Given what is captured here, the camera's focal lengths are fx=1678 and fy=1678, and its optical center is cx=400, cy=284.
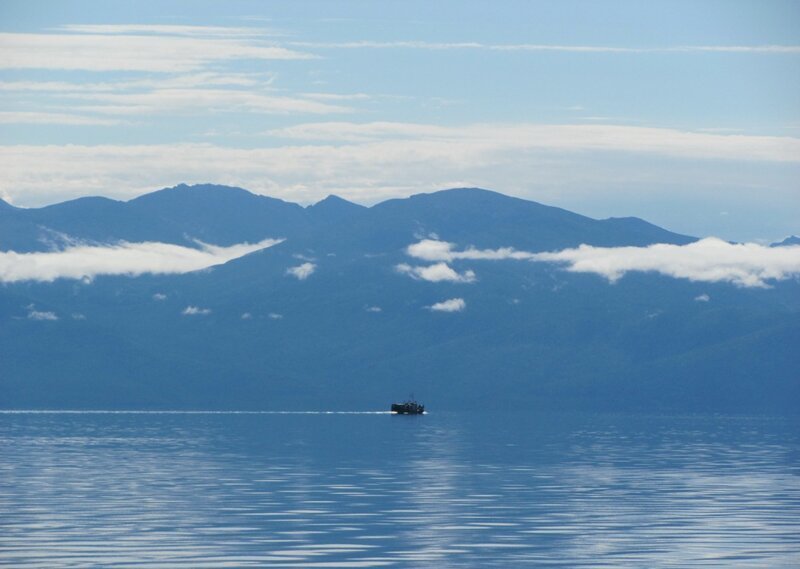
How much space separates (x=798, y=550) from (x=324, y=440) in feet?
390

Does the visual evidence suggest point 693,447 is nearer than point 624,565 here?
No

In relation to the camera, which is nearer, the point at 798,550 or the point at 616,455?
the point at 798,550

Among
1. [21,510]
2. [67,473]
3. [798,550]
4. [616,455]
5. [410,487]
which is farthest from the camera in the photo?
[616,455]

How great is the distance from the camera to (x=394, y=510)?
83375 mm

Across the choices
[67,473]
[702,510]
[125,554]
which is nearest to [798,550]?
[702,510]

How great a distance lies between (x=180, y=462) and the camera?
12825 centimetres

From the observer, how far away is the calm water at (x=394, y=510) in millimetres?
64375

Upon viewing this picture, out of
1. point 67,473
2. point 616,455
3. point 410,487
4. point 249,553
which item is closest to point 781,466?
point 616,455

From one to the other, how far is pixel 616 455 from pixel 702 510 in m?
65.1

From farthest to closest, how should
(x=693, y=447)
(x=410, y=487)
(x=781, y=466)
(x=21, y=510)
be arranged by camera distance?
(x=693, y=447) → (x=781, y=466) → (x=410, y=487) → (x=21, y=510)

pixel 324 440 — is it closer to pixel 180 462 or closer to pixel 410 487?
pixel 180 462

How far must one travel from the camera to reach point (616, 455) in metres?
149

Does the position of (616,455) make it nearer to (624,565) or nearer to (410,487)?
(410,487)

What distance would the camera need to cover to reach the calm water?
211 ft
